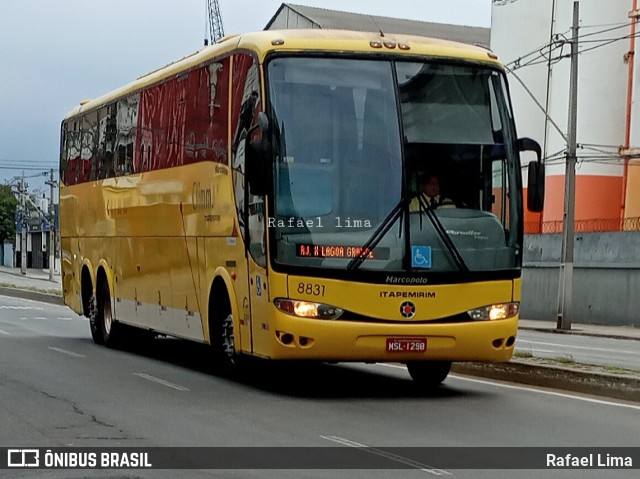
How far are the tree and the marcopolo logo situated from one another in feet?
443

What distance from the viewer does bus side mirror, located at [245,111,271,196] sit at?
1445cm

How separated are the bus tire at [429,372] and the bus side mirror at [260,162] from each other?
10.5ft

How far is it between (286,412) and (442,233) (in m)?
2.65

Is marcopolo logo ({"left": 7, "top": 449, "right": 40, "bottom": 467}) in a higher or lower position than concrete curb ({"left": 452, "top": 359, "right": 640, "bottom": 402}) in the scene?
higher

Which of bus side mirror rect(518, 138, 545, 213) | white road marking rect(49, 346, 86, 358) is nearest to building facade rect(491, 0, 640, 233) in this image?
white road marking rect(49, 346, 86, 358)

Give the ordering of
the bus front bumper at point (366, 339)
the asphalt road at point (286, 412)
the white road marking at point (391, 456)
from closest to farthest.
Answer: the white road marking at point (391, 456) → the asphalt road at point (286, 412) → the bus front bumper at point (366, 339)

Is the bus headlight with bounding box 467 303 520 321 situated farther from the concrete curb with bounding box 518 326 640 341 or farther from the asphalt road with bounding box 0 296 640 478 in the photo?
the concrete curb with bounding box 518 326 640 341

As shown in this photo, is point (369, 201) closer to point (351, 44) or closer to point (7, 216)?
point (351, 44)

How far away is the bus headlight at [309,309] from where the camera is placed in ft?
47.4

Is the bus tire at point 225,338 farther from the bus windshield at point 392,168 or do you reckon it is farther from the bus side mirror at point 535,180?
the bus side mirror at point 535,180

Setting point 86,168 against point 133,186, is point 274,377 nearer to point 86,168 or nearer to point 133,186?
point 133,186

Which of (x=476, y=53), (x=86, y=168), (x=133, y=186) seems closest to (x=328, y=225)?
(x=476, y=53)

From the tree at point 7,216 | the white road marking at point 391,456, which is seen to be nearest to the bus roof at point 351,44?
the white road marking at point 391,456

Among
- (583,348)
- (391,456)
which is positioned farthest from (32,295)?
(391,456)
